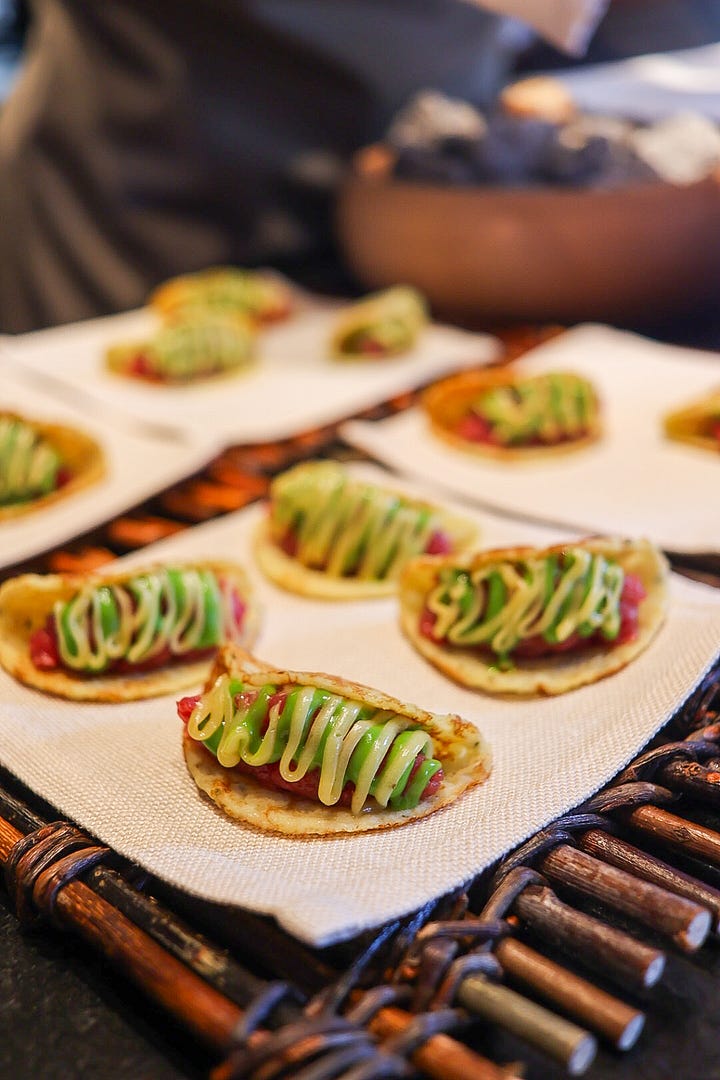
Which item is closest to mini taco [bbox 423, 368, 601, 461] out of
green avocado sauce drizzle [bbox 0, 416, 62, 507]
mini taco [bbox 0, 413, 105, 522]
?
mini taco [bbox 0, 413, 105, 522]

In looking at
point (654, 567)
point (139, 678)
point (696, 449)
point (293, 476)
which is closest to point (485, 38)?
point (696, 449)

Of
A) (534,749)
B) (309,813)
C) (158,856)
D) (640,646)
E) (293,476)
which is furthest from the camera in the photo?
(293,476)

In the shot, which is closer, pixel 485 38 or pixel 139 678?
pixel 139 678

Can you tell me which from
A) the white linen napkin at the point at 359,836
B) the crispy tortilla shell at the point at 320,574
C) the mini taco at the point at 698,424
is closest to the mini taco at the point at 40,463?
the crispy tortilla shell at the point at 320,574

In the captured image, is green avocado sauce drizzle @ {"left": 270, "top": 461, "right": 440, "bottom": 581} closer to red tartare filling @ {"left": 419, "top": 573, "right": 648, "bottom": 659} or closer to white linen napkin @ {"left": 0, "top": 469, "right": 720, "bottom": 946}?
white linen napkin @ {"left": 0, "top": 469, "right": 720, "bottom": 946}

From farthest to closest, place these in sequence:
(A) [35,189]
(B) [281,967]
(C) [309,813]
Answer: (A) [35,189] → (C) [309,813] → (B) [281,967]

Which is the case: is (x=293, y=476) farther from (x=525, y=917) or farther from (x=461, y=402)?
(x=525, y=917)

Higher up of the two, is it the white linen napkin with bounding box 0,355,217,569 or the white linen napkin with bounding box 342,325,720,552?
the white linen napkin with bounding box 342,325,720,552
